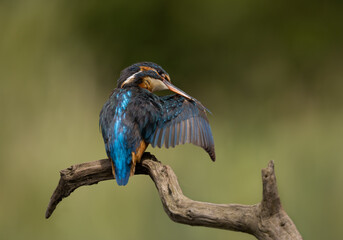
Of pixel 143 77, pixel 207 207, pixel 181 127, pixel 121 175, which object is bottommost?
pixel 207 207

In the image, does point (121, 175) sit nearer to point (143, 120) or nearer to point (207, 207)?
point (143, 120)

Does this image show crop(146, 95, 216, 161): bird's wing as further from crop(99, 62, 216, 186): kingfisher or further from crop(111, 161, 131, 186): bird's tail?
crop(111, 161, 131, 186): bird's tail

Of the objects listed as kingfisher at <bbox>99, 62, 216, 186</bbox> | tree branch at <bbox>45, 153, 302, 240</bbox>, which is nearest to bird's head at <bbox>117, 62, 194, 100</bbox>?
kingfisher at <bbox>99, 62, 216, 186</bbox>

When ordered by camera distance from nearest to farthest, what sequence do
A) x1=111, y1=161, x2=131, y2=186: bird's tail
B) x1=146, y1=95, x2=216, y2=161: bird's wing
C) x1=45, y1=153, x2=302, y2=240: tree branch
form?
1. x1=45, y1=153, x2=302, y2=240: tree branch
2. x1=111, y1=161, x2=131, y2=186: bird's tail
3. x1=146, y1=95, x2=216, y2=161: bird's wing

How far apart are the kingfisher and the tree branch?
0.27 feet

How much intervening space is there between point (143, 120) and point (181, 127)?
0.17m

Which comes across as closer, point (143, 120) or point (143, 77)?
point (143, 120)

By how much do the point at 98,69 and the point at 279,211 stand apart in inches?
103

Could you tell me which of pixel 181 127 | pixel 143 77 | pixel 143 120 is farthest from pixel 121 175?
pixel 143 77

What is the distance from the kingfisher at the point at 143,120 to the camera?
6.27ft

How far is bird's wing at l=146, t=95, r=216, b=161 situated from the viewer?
205 cm

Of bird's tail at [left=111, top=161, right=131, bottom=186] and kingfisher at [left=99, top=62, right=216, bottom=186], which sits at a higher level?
kingfisher at [left=99, top=62, right=216, bottom=186]

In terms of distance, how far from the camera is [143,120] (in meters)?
1.99

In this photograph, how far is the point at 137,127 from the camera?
1.99 m
